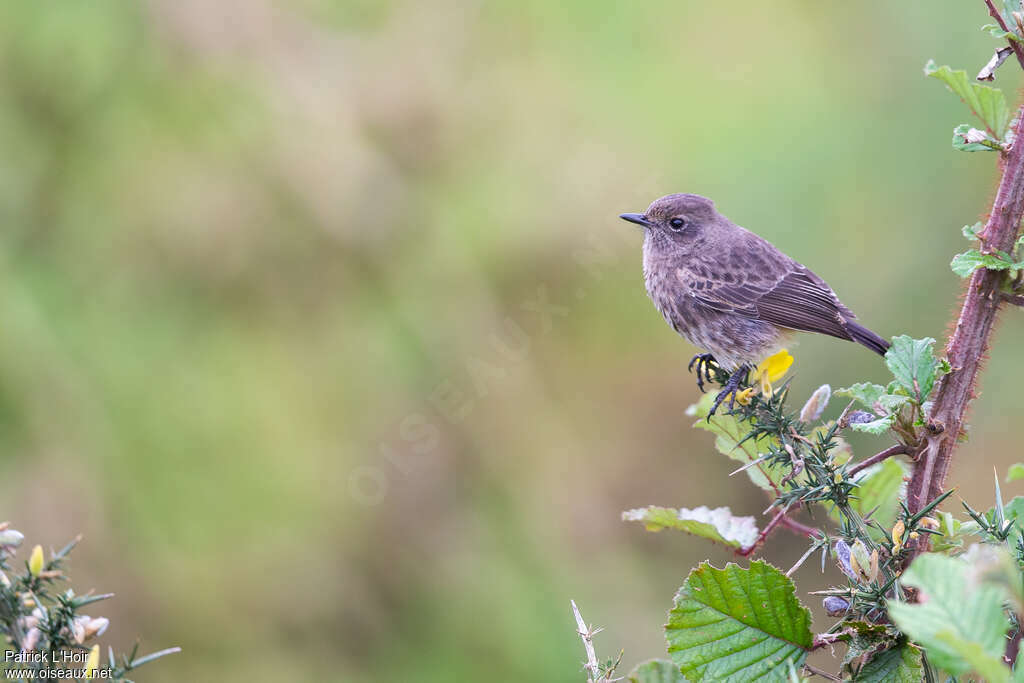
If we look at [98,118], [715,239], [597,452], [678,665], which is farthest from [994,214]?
[98,118]

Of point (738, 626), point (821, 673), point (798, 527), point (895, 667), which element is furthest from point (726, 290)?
point (821, 673)

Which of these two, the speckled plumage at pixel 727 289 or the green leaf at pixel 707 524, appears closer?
the green leaf at pixel 707 524

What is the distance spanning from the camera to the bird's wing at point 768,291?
11.8 feet

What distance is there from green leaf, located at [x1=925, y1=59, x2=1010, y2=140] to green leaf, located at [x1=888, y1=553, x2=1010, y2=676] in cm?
84

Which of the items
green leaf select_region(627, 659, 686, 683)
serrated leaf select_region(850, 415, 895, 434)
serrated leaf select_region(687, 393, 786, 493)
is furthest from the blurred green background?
serrated leaf select_region(850, 415, 895, 434)

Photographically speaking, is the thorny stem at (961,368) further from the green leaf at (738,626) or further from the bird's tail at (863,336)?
the bird's tail at (863,336)

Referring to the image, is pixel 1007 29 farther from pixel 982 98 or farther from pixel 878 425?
pixel 878 425

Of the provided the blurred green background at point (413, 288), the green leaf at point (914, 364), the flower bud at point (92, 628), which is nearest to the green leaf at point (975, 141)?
the green leaf at point (914, 364)

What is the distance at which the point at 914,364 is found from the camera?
161 cm

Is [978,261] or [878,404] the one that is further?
[878,404]

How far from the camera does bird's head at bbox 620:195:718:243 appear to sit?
4086 millimetres

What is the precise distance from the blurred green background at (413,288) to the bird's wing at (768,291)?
111 cm

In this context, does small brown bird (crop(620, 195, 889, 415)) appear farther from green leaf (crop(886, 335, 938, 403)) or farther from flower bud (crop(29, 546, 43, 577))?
flower bud (crop(29, 546, 43, 577))

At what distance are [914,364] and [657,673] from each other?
730mm
